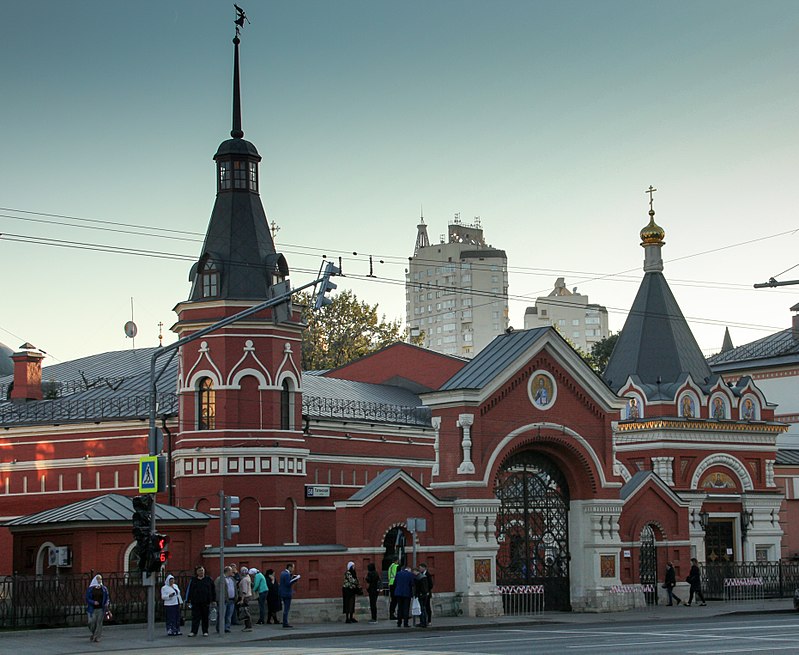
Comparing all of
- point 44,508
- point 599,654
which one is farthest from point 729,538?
point 599,654

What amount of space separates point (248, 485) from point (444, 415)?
21.6 feet

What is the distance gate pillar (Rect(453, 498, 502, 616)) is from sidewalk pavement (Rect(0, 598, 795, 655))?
2.40 ft

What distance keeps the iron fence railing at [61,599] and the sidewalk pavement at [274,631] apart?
Result: 0.64 meters

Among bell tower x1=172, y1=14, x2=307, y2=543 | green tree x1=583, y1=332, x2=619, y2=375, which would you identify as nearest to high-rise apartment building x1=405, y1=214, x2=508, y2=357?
green tree x1=583, y1=332, x2=619, y2=375

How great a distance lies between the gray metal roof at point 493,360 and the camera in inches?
1585

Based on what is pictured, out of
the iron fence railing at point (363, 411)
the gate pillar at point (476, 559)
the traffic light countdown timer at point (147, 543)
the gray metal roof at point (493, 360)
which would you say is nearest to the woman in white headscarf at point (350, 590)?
the gate pillar at point (476, 559)

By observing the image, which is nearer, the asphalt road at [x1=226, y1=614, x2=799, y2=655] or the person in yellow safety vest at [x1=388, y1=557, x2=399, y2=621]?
the asphalt road at [x1=226, y1=614, x2=799, y2=655]

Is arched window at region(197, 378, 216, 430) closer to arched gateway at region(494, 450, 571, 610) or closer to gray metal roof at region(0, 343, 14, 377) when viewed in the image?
arched gateway at region(494, 450, 571, 610)

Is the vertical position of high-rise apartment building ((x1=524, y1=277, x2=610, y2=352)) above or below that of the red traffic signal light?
above

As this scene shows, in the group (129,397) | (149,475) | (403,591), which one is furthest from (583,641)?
(129,397)

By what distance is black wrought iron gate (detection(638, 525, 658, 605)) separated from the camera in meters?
44.3

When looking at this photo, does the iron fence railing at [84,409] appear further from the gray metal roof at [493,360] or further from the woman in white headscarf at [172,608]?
the woman in white headscarf at [172,608]

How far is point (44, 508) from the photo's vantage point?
1885 inches

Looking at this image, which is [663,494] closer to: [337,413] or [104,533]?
[337,413]
